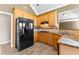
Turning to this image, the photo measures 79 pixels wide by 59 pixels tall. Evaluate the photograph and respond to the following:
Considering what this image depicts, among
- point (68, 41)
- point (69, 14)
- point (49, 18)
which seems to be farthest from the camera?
point (49, 18)

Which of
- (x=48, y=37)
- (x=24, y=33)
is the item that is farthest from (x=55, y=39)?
(x=24, y=33)

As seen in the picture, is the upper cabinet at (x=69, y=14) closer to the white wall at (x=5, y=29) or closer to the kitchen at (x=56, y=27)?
the kitchen at (x=56, y=27)

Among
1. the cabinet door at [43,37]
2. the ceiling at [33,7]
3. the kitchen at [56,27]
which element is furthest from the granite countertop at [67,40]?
the ceiling at [33,7]

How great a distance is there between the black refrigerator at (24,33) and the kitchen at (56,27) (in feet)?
0.15

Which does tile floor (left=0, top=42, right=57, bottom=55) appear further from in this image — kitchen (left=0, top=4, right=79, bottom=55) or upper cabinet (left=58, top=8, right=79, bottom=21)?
upper cabinet (left=58, top=8, right=79, bottom=21)

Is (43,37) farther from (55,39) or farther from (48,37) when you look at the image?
(55,39)

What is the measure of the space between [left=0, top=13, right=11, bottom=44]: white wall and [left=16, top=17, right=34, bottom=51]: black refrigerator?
120 mm

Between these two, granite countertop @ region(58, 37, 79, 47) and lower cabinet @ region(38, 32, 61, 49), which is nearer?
granite countertop @ region(58, 37, 79, 47)

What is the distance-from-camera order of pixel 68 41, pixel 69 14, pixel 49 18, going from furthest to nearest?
pixel 49 18
pixel 69 14
pixel 68 41

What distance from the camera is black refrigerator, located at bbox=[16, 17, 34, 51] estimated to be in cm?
132

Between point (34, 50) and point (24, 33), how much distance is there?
29 centimetres

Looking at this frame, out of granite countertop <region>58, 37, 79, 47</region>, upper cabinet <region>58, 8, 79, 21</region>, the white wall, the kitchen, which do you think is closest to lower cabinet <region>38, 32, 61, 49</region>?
the kitchen

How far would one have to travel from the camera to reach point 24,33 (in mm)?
1398

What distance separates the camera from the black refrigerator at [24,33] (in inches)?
52.1
